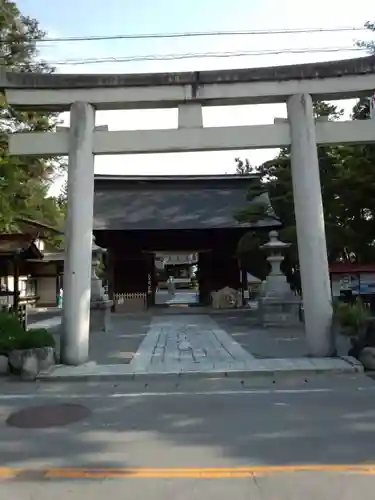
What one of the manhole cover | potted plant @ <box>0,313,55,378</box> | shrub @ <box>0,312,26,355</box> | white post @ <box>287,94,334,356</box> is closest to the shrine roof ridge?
white post @ <box>287,94,334,356</box>

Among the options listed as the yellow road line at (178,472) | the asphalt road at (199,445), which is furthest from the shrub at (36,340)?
the yellow road line at (178,472)

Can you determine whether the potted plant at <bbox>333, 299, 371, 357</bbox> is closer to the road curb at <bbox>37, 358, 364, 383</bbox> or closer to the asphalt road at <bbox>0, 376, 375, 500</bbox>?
the road curb at <bbox>37, 358, 364, 383</bbox>

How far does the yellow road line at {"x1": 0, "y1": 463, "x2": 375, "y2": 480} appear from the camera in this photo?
427 cm

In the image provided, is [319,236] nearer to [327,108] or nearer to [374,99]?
[374,99]

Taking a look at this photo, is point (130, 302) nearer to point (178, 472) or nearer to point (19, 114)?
point (19, 114)

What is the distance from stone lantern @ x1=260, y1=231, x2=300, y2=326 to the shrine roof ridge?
853cm

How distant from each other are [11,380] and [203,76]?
7.01 meters

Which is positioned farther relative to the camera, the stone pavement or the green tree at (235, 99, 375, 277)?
the green tree at (235, 99, 375, 277)

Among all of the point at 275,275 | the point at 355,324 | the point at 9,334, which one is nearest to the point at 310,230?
the point at 355,324

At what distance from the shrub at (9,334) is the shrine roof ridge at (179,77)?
15.7 ft

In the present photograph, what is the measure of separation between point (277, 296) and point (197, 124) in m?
8.98

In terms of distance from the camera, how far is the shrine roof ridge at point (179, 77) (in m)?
10.2

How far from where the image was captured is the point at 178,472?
14.3ft

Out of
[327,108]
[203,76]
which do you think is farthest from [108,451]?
[327,108]
